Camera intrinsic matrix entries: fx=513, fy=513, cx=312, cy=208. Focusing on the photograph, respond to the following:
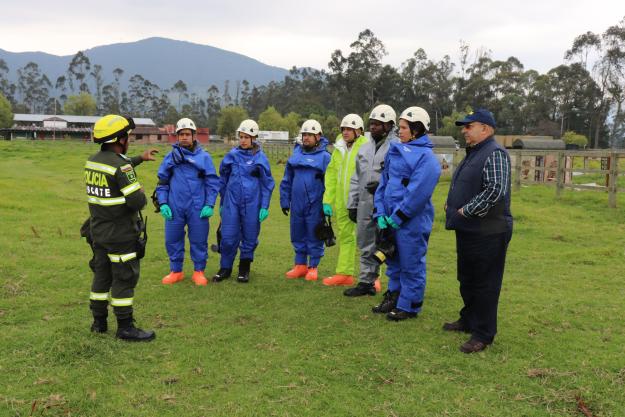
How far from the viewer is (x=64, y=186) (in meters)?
18.8

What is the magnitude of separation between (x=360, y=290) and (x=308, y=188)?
1.61 metres

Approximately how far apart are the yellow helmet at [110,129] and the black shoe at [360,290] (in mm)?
3383

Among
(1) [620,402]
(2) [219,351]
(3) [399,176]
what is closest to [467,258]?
(3) [399,176]

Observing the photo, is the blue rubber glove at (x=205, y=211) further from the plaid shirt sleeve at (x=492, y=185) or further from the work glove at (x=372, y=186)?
the plaid shirt sleeve at (x=492, y=185)

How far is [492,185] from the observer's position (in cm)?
450

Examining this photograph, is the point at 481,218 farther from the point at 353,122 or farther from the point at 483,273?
the point at 353,122

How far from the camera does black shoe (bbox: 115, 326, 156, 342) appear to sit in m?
4.88

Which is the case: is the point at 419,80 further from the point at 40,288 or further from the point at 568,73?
the point at 40,288

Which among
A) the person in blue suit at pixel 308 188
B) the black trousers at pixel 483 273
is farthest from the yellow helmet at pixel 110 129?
the black trousers at pixel 483 273

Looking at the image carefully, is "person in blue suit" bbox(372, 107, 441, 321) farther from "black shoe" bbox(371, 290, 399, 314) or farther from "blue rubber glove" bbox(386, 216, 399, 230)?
"black shoe" bbox(371, 290, 399, 314)

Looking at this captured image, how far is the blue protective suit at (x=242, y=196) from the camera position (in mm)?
7164

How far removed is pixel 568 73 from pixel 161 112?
101 meters

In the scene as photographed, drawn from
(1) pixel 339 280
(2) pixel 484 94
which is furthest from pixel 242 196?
(2) pixel 484 94

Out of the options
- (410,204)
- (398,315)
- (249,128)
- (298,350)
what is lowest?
(298,350)
